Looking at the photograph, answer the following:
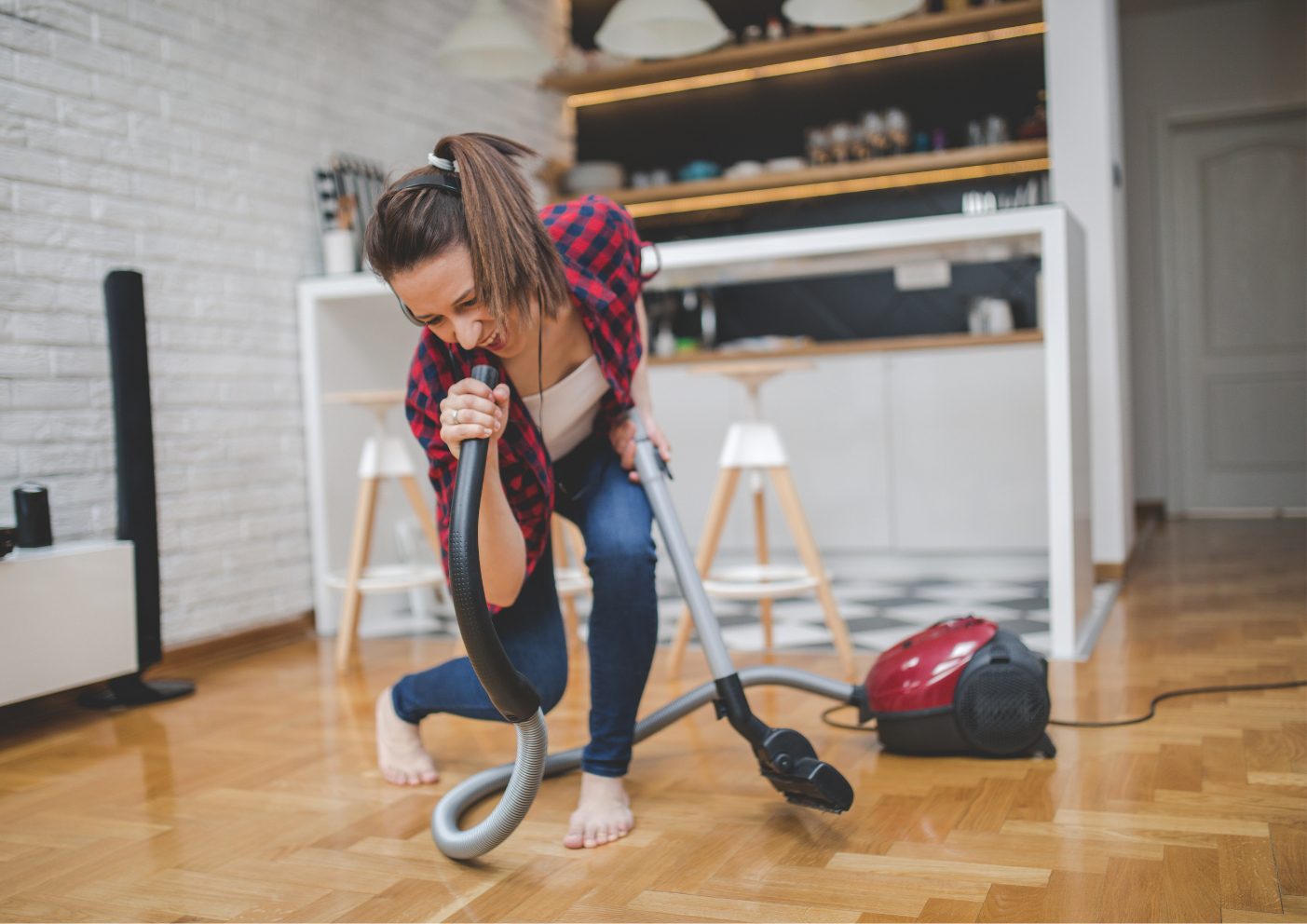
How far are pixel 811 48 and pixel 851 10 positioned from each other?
4.45 ft

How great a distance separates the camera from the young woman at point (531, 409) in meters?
1.38

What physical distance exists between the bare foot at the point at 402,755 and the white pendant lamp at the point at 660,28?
90.1 inches

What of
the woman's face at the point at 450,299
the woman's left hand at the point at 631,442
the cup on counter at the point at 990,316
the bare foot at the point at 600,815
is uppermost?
the cup on counter at the point at 990,316

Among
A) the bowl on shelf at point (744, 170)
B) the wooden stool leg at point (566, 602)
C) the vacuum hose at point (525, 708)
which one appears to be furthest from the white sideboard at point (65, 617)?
the bowl on shelf at point (744, 170)

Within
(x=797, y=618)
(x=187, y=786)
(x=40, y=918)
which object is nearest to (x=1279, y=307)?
(x=797, y=618)

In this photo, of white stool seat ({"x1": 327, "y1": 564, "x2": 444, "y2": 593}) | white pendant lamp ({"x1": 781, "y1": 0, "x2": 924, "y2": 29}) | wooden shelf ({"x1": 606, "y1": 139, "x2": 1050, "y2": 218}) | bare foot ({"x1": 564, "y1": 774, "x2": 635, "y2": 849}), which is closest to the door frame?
wooden shelf ({"x1": 606, "y1": 139, "x2": 1050, "y2": 218})

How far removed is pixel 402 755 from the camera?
192cm

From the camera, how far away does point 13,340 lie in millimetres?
2566

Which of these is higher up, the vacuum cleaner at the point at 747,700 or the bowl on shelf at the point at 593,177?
the bowl on shelf at the point at 593,177

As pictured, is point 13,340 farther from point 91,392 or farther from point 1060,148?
point 1060,148

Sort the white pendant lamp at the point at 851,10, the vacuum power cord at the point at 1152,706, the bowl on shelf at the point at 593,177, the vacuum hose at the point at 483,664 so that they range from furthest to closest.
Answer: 1. the bowl on shelf at the point at 593,177
2. the white pendant lamp at the point at 851,10
3. the vacuum power cord at the point at 1152,706
4. the vacuum hose at the point at 483,664

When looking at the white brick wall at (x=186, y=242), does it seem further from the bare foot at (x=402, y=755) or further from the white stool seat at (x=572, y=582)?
the bare foot at (x=402, y=755)

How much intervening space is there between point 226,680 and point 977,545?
8.15 ft

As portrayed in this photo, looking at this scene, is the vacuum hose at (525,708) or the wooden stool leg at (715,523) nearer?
the vacuum hose at (525,708)
